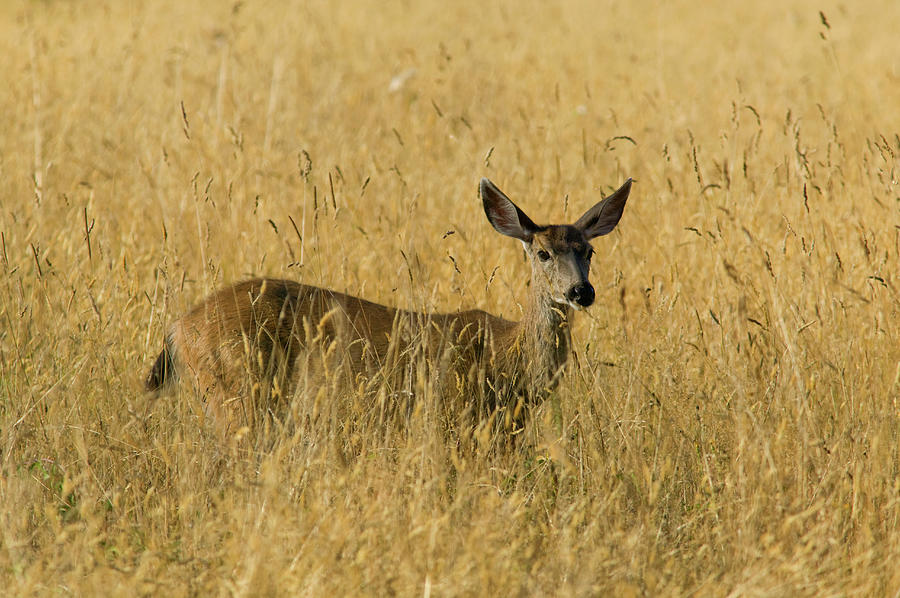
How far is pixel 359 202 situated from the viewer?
21.0 ft

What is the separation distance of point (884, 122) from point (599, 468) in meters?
5.67

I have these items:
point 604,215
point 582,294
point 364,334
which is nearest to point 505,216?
point 604,215

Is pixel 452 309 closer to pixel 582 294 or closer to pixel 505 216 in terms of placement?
pixel 505 216

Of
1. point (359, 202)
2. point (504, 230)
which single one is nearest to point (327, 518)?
point (504, 230)

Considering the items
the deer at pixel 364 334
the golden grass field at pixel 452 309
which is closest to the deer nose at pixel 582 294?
the deer at pixel 364 334

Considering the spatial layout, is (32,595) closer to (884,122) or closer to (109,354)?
(109,354)

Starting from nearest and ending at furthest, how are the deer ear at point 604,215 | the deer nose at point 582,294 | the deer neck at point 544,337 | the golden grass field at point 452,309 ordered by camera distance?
the golden grass field at point 452,309
the deer nose at point 582,294
the deer neck at point 544,337
the deer ear at point 604,215

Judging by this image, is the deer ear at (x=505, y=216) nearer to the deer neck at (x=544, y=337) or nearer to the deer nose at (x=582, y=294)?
the deer neck at (x=544, y=337)

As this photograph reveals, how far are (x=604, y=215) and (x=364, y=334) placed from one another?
130 centimetres

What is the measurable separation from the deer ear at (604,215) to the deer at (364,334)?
1.1 inches

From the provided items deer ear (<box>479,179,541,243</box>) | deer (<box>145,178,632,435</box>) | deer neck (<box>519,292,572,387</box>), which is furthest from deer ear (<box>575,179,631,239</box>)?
deer neck (<box>519,292,572,387</box>)

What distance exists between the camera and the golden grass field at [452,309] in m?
3.16

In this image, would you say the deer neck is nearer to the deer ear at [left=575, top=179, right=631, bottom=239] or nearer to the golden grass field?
the golden grass field

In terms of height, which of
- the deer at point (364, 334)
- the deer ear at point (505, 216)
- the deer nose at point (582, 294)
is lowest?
the deer at point (364, 334)
